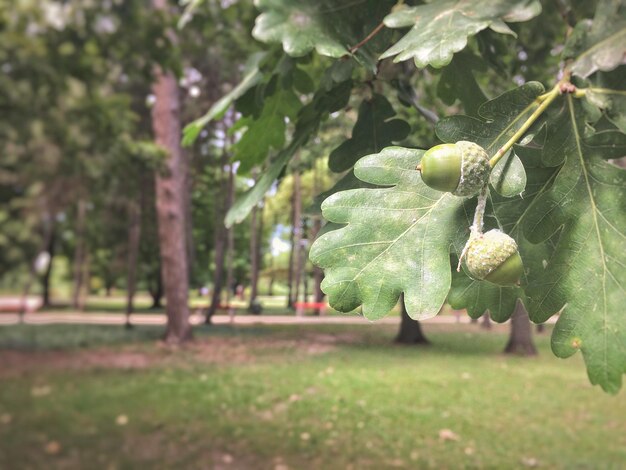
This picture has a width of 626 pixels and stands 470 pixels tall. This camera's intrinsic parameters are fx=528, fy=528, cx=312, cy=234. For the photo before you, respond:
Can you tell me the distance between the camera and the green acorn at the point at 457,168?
26.0 inches

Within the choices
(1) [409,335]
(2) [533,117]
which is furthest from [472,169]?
(1) [409,335]

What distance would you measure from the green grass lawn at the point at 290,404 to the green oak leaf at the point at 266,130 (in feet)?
10.0

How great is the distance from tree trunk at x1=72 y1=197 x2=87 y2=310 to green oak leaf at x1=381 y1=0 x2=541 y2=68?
13.8 ft

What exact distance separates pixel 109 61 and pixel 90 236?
353 cm

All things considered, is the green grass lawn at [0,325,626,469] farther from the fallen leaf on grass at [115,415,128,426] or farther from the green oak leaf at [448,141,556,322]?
the green oak leaf at [448,141,556,322]

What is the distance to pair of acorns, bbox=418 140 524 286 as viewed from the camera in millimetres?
663

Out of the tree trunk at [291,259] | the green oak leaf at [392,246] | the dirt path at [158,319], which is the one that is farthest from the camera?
the dirt path at [158,319]

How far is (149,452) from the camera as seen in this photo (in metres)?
4.27

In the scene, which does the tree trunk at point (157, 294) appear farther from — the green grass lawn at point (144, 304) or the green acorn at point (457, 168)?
the green acorn at point (457, 168)

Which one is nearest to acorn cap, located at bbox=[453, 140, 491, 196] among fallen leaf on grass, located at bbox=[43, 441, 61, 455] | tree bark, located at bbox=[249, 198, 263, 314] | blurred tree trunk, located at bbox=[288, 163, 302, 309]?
blurred tree trunk, located at bbox=[288, 163, 302, 309]

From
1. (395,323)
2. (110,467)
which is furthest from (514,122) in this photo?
(395,323)

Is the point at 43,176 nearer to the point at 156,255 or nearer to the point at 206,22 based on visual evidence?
the point at 206,22

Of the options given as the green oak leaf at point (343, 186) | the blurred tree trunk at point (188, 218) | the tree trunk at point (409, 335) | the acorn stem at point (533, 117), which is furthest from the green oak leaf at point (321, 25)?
the blurred tree trunk at point (188, 218)

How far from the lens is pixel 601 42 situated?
926 mm
